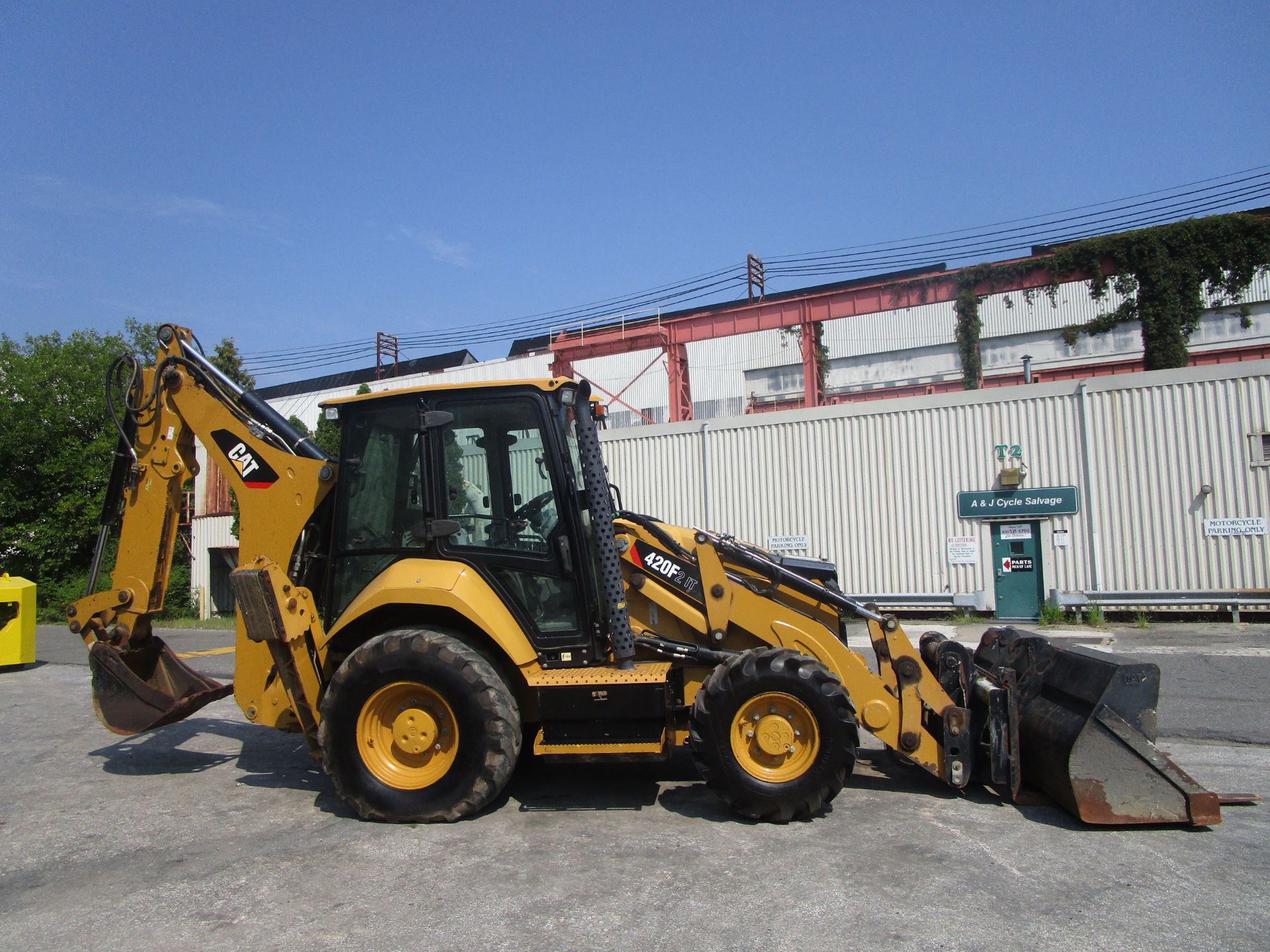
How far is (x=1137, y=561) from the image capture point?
14.9 metres

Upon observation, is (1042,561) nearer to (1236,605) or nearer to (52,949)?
(1236,605)

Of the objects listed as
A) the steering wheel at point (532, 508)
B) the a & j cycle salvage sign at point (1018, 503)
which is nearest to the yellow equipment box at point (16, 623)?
the steering wheel at point (532, 508)

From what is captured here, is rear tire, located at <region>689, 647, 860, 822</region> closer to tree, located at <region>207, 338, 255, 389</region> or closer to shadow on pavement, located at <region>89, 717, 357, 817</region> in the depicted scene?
shadow on pavement, located at <region>89, 717, 357, 817</region>

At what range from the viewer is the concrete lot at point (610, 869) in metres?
3.67

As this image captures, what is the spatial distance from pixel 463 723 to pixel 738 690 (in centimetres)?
157

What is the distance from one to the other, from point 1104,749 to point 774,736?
5.73ft

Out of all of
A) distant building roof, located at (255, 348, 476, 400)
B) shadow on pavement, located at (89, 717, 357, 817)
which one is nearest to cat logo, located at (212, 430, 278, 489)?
shadow on pavement, located at (89, 717, 357, 817)

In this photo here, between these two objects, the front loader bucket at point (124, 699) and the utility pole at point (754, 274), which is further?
the utility pole at point (754, 274)

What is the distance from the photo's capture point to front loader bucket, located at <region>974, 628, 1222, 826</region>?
4668mm

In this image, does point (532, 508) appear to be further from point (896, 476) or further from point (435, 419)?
point (896, 476)

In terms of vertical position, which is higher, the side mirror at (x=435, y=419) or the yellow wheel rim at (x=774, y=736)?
the side mirror at (x=435, y=419)

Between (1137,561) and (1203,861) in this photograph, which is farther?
(1137,561)

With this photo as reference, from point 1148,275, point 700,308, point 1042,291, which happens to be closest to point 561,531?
point 1148,275

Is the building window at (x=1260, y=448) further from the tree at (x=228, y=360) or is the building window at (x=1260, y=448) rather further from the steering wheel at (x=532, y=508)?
the tree at (x=228, y=360)
